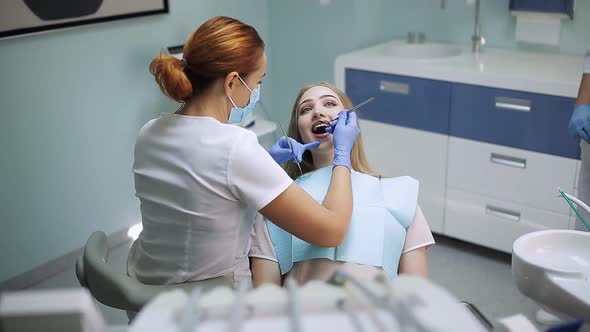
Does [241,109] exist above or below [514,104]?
above

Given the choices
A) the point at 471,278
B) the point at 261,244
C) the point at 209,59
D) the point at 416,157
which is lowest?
the point at 471,278

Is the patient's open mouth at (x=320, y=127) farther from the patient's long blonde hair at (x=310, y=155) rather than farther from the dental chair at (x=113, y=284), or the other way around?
the dental chair at (x=113, y=284)

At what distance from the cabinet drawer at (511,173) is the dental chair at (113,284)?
169cm

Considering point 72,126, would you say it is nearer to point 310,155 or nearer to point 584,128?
point 310,155

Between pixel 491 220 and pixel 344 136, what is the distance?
1.41 metres

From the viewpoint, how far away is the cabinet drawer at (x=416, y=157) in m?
2.87

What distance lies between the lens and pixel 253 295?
69 centimetres

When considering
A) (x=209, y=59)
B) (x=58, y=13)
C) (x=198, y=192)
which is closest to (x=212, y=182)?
(x=198, y=192)

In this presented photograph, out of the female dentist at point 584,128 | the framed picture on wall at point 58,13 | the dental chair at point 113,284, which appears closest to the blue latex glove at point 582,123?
the female dentist at point 584,128

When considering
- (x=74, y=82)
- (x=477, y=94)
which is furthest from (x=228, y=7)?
(x=477, y=94)

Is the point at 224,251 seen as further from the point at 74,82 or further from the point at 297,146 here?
the point at 74,82

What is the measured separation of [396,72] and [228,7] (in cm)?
110

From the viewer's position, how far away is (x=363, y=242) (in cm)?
156

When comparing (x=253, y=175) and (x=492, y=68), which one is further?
(x=492, y=68)
